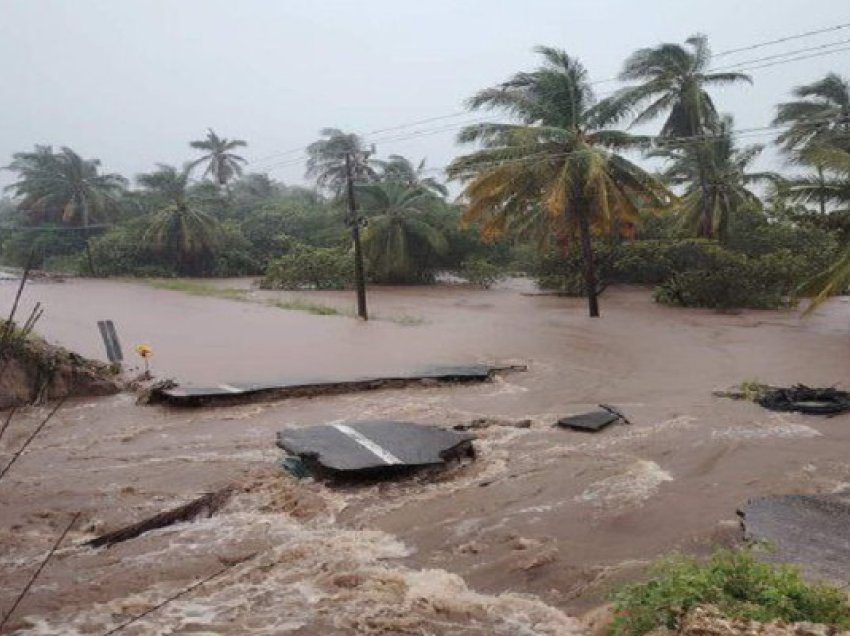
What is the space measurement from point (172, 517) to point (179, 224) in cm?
3412

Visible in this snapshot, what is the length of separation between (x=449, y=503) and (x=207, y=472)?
9.11 feet

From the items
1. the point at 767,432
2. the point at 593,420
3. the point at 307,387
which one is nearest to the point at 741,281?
the point at 767,432

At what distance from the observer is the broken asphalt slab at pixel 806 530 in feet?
15.3

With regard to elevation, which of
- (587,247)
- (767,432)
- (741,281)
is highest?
(587,247)

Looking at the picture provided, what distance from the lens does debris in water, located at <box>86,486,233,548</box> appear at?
19.1ft

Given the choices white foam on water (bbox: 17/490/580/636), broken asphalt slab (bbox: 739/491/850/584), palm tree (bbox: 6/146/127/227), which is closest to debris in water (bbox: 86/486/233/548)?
white foam on water (bbox: 17/490/580/636)

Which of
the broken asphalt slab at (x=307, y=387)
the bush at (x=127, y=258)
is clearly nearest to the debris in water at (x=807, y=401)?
the broken asphalt slab at (x=307, y=387)

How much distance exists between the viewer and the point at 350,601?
466cm

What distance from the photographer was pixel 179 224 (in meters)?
37.9

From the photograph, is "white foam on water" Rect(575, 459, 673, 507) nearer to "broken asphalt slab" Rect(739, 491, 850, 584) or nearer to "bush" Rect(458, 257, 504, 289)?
"broken asphalt slab" Rect(739, 491, 850, 584)

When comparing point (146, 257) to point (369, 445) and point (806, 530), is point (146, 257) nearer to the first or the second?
point (369, 445)

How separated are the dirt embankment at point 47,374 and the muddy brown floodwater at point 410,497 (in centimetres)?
60

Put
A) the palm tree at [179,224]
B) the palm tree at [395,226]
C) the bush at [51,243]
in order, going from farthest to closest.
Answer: the bush at [51,243]
the palm tree at [179,224]
the palm tree at [395,226]

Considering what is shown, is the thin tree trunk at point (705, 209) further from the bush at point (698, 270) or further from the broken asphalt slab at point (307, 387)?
the broken asphalt slab at point (307, 387)
